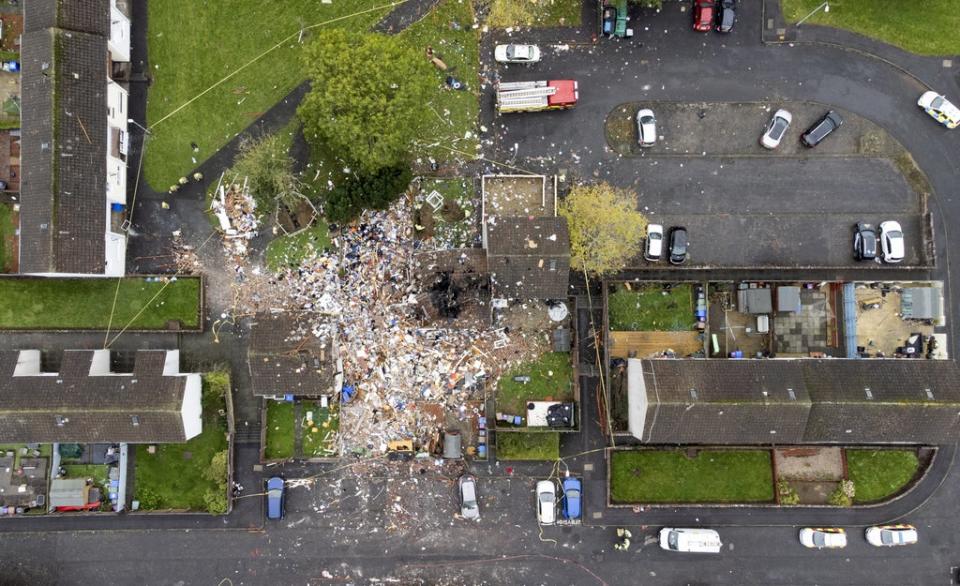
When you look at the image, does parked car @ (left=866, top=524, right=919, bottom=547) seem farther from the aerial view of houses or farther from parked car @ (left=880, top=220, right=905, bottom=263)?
parked car @ (left=880, top=220, right=905, bottom=263)

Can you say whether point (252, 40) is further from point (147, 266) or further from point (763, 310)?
point (763, 310)

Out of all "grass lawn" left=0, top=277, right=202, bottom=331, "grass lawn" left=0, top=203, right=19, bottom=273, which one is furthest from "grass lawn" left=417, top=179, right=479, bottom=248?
"grass lawn" left=0, top=203, right=19, bottom=273

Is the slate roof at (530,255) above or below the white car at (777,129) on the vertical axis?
below

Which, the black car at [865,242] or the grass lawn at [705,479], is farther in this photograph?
the grass lawn at [705,479]

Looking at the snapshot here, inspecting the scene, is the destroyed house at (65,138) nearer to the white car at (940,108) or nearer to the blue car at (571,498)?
the blue car at (571,498)

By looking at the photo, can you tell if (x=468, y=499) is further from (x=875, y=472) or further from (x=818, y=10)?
(x=818, y=10)

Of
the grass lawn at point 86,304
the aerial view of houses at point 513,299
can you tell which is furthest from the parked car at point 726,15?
the grass lawn at point 86,304

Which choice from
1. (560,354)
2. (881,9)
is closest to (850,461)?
(560,354)
